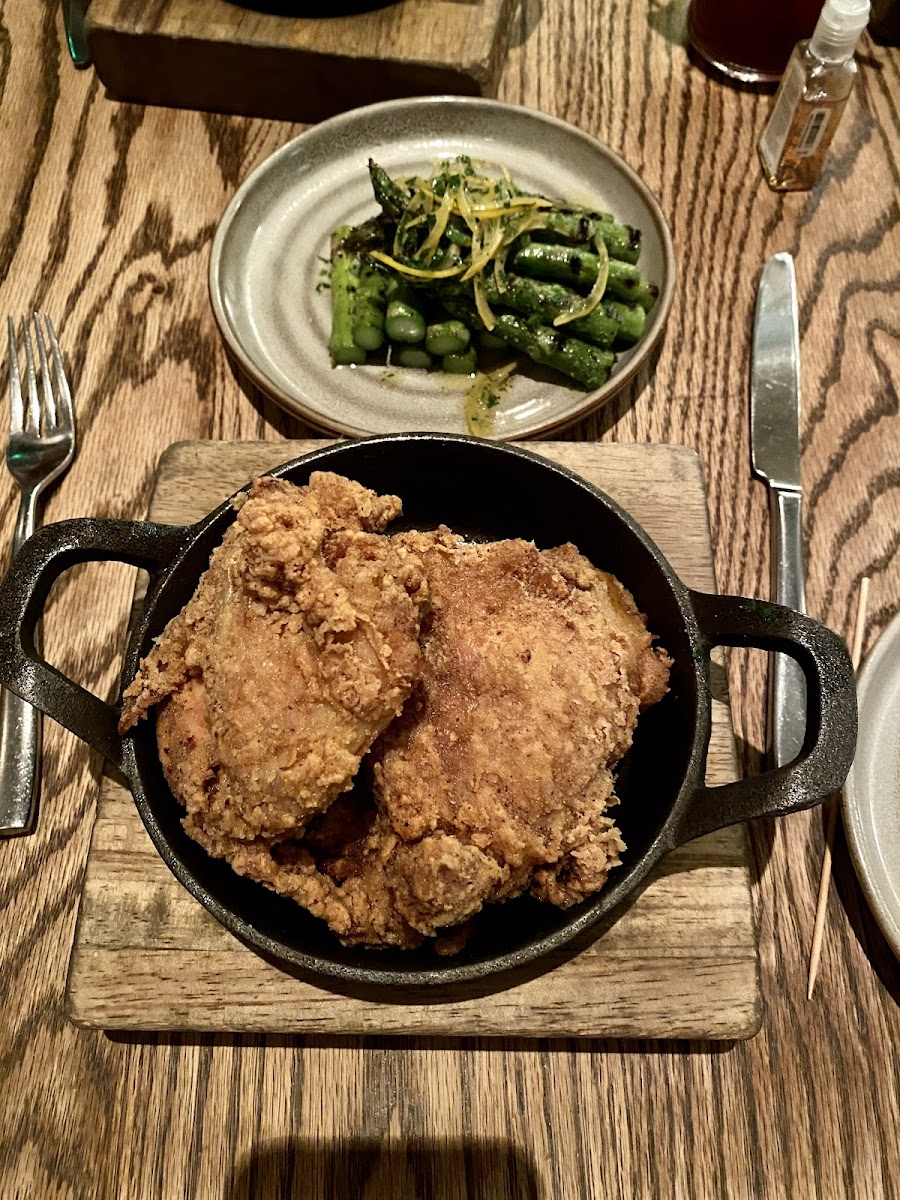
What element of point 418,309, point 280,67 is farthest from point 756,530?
point 280,67

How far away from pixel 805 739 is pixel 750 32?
230 centimetres

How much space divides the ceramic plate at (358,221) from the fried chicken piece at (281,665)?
0.60 meters

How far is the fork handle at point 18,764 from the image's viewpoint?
5.24 ft

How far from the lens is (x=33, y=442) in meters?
1.97

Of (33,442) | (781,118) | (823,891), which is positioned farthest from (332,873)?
(781,118)

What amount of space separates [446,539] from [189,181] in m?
1.68

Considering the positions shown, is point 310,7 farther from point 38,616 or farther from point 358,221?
point 38,616

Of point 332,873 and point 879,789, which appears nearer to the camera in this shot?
point 332,873

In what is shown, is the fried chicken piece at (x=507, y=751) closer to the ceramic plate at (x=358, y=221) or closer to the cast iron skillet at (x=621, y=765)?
the cast iron skillet at (x=621, y=765)

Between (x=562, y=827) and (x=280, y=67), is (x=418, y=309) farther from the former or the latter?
(x=562, y=827)

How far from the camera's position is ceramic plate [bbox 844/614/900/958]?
4.73ft

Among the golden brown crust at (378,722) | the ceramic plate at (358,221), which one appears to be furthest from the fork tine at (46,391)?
the golden brown crust at (378,722)

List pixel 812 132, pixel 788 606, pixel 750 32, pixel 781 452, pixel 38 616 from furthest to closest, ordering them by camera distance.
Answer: pixel 750 32 → pixel 812 132 → pixel 781 452 → pixel 788 606 → pixel 38 616

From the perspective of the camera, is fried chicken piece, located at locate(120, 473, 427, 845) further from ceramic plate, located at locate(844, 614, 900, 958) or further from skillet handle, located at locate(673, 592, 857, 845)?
ceramic plate, located at locate(844, 614, 900, 958)
